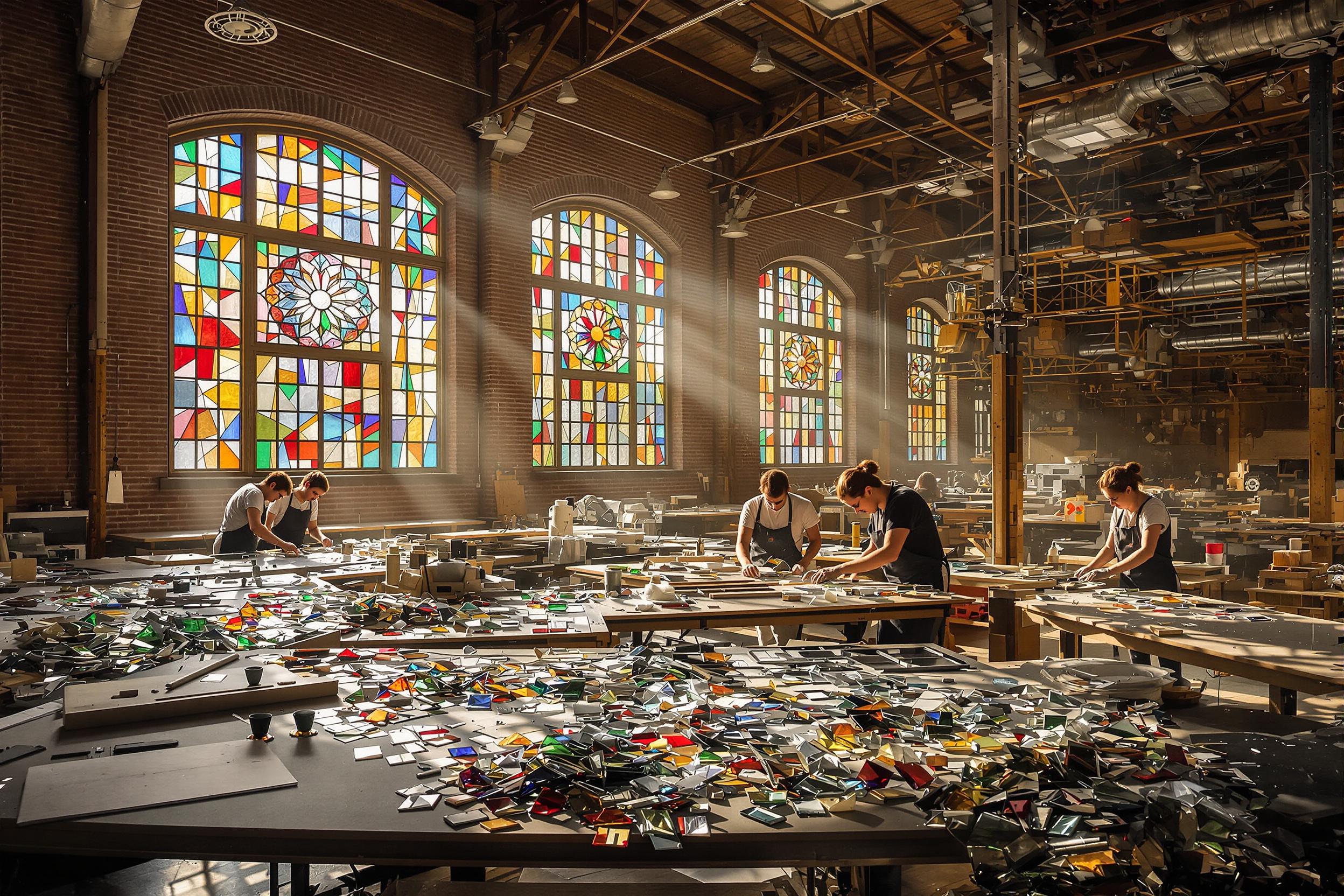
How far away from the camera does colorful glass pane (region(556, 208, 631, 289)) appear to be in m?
11.6

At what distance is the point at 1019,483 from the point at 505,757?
235 inches

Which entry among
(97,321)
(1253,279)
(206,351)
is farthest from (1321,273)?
(97,321)

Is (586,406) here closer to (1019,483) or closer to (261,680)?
(1019,483)

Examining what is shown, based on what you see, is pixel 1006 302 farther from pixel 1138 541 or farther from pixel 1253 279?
pixel 1253 279

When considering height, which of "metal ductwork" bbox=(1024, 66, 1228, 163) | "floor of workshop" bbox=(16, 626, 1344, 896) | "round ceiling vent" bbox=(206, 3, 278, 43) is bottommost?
"floor of workshop" bbox=(16, 626, 1344, 896)

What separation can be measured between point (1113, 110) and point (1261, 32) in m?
1.49

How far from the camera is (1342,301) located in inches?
564

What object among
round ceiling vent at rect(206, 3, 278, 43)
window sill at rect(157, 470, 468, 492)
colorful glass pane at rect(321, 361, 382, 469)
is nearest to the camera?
round ceiling vent at rect(206, 3, 278, 43)

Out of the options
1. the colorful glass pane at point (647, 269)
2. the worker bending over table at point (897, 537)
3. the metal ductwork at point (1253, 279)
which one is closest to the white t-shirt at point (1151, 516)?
the worker bending over table at point (897, 537)

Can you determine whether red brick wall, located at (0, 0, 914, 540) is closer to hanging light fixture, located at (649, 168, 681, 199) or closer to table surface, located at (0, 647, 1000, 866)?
hanging light fixture, located at (649, 168, 681, 199)

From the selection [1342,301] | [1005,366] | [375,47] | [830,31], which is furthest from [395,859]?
[1342,301]

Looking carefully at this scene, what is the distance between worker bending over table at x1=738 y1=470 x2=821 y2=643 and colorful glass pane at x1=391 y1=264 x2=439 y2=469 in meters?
5.03

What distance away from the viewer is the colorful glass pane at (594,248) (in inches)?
458

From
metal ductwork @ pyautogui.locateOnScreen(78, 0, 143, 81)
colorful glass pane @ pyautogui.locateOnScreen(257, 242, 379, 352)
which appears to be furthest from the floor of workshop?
colorful glass pane @ pyautogui.locateOnScreen(257, 242, 379, 352)
